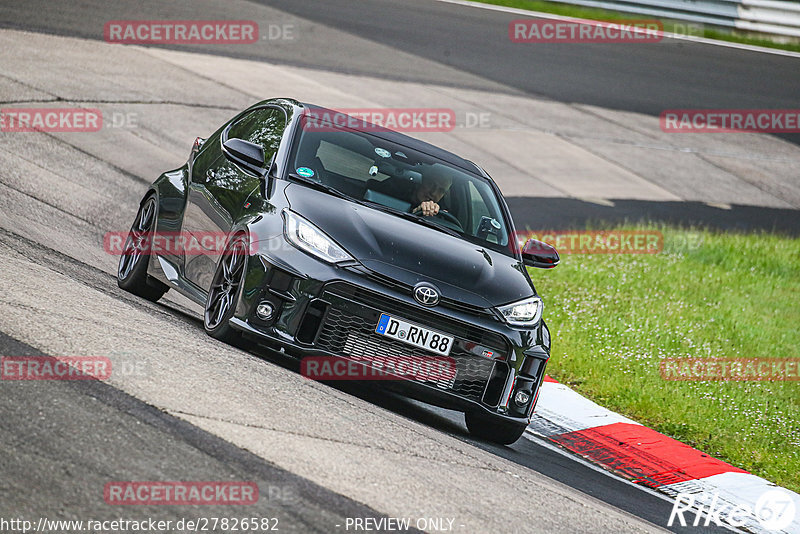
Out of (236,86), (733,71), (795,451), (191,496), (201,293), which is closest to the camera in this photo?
(191,496)

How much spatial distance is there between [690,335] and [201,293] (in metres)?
5.24

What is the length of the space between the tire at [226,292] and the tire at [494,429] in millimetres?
1597

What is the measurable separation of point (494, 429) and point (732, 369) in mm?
3669

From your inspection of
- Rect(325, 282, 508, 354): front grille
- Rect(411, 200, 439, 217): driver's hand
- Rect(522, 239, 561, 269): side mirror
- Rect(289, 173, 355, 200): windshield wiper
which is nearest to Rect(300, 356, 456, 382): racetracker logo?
Rect(325, 282, 508, 354): front grille

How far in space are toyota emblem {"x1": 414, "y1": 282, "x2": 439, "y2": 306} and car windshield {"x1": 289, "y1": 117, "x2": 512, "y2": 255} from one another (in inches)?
38.0

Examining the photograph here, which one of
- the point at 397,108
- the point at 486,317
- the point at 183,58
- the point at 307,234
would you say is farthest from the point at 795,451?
the point at 183,58

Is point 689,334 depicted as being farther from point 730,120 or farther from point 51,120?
point 730,120

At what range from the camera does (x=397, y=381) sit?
6488 millimetres

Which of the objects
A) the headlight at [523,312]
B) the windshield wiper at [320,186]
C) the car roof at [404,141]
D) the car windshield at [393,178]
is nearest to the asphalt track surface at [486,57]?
the car roof at [404,141]

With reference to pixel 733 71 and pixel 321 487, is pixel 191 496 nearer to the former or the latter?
pixel 321 487

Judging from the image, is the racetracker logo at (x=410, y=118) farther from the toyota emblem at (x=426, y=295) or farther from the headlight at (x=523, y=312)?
the toyota emblem at (x=426, y=295)

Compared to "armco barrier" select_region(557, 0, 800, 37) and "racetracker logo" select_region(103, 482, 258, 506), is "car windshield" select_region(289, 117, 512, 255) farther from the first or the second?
"armco barrier" select_region(557, 0, 800, 37)

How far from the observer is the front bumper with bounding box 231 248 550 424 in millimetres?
6426

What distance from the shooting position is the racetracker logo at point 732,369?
32.0 ft
